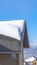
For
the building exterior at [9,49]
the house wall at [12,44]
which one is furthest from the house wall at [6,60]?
the house wall at [12,44]

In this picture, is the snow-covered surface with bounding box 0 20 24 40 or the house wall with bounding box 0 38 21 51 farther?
the snow-covered surface with bounding box 0 20 24 40

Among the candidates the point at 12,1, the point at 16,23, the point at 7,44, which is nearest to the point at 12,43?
the point at 7,44

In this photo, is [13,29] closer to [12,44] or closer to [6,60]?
[12,44]

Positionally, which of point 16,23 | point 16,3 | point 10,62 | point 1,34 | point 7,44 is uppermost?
point 16,3

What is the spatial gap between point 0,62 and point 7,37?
1.04m

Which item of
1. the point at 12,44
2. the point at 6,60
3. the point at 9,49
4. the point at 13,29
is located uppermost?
the point at 13,29

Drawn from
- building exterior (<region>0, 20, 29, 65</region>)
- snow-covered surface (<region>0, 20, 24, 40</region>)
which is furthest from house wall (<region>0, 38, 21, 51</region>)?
snow-covered surface (<region>0, 20, 24, 40</region>)

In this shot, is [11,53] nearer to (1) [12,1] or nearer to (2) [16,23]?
(2) [16,23]

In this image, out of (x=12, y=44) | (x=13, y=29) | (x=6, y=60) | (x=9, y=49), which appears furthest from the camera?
(x=13, y=29)

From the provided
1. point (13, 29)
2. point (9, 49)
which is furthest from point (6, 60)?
point (13, 29)

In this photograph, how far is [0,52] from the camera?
6.43 meters

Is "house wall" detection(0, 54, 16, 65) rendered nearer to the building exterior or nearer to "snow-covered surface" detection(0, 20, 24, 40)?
the building exterior

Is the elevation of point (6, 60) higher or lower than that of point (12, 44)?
lower

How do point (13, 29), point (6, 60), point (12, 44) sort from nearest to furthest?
point (12, 44) < point (6, 60) < point (13, 29)
